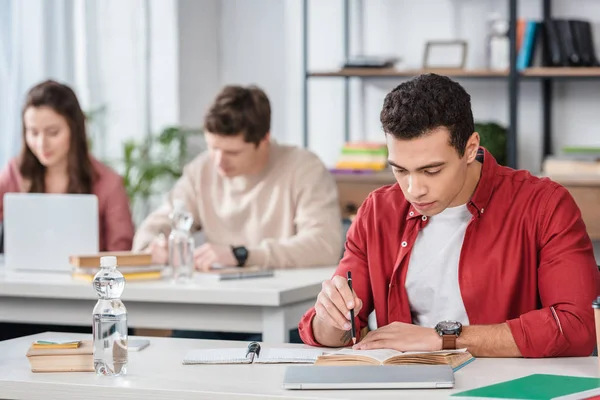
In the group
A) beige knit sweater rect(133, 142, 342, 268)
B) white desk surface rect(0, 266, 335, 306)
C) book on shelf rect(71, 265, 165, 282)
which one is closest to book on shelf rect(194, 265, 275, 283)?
white desk surface rect(0, 266, 335, 306)

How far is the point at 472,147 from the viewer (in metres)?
2.27

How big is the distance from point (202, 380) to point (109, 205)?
1.95 m

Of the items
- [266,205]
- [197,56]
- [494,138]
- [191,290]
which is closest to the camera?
[191,290]

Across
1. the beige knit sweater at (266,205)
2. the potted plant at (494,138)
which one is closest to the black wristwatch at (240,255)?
the beige knit sweater at (266,205)

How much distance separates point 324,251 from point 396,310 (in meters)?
1.15

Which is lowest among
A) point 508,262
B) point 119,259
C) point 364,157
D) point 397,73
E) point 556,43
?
point 119,259

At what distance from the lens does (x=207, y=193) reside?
3.92m

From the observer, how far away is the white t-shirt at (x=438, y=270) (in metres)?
2.41

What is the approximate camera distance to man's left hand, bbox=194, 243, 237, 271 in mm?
3438

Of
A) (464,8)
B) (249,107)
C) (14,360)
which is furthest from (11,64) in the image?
(14,360)

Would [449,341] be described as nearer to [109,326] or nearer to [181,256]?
[109,326]

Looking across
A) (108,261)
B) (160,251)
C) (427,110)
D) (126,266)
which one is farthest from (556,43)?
(108,261)

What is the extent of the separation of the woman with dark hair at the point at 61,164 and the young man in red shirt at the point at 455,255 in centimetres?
153

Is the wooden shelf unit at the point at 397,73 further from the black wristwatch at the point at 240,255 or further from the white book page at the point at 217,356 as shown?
the white book page at the point at 217,356
